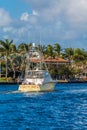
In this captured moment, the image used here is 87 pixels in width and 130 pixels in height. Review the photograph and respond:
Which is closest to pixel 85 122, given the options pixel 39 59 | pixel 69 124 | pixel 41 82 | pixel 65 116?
pixel 69 124

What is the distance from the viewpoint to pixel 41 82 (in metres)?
128

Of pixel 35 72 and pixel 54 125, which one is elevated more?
pixel 35 72

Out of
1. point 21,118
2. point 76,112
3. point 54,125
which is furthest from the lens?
point 76,112

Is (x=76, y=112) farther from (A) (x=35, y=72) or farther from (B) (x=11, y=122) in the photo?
(A) (x=35, y=72)

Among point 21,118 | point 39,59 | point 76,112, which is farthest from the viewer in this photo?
point 39,59

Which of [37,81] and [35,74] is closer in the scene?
[37,81]

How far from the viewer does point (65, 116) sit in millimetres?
63031

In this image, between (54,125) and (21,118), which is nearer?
(54,125)

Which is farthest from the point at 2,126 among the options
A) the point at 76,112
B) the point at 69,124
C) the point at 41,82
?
the point at 41,82

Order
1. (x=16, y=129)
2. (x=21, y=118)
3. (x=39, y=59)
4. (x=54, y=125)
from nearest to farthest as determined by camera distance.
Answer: (x=16, y=129)
(x=54, y=125)
(x=21, y=118)
(x=39, y=59)

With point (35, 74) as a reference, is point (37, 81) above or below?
below

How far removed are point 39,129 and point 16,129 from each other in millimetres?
2405

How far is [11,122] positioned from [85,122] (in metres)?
8.47

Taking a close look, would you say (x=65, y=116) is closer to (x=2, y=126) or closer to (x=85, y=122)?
(x=85, y=122)
